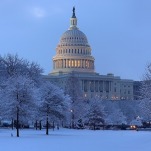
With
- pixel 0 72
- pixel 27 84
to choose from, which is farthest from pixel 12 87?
pixel 0 72

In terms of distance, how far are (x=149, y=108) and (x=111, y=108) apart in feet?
299

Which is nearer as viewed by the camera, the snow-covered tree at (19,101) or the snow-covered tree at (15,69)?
the snow-covered tree at (19,101)

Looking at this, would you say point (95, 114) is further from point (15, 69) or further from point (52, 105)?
point (52, 105)
